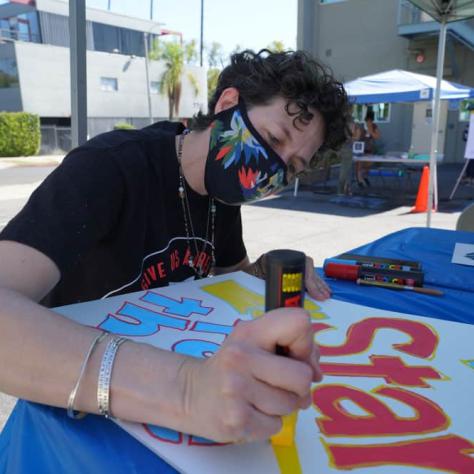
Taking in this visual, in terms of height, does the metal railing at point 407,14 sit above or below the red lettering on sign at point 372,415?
above

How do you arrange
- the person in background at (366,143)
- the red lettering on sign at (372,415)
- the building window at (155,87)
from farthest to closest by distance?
the building window at (155,87) < the person in background at (366,143) < the red lettering on sign at (372,415)

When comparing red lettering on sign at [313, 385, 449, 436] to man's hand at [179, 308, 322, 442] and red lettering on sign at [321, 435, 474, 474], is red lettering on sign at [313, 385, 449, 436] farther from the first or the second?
man's hand at [179, 308, 322, 442]

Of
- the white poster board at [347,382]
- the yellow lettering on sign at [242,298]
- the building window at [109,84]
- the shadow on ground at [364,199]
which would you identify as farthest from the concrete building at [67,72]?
the white poster board at [347,382]

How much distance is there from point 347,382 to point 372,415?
10 centimetres

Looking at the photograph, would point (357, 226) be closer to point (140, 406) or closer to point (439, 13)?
point (439, 13)

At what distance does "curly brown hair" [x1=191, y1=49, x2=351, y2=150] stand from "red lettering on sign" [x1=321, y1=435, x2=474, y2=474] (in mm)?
803

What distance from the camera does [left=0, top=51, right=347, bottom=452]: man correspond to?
0.59 metres

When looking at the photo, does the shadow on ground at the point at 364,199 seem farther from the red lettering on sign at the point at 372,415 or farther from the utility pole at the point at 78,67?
the red lettering on sign at the point at 372,415

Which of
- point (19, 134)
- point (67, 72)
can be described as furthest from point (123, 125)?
point (19, 134)

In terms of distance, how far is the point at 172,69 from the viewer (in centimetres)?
2630

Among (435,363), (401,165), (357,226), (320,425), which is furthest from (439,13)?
(401,165)

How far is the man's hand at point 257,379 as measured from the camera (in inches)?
22.4

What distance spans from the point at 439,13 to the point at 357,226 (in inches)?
101

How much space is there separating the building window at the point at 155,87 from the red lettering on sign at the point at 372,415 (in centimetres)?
2615
